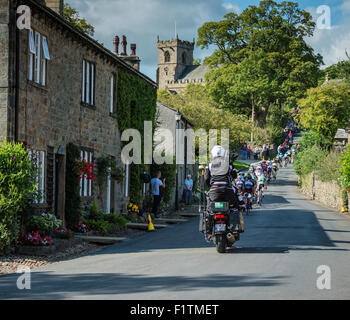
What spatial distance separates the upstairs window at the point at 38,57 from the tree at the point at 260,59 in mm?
54996

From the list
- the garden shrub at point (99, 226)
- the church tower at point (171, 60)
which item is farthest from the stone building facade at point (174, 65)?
the garden shrub at point (99, 226)

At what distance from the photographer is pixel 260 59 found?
71812mm

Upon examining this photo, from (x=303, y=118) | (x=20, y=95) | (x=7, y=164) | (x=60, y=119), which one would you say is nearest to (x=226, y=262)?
(x=7, y=164)

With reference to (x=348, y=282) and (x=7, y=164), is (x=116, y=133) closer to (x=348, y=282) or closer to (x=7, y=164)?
(x=7, y=164)

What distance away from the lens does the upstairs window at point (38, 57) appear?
1667cm

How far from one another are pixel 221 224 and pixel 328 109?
51.1 meters

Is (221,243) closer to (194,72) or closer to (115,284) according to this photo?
(115,284)

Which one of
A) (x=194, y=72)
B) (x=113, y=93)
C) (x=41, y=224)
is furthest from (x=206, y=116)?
(x=194, y=72)

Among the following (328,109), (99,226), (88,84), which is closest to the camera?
(99,226)

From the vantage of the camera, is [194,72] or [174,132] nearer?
[174,132]

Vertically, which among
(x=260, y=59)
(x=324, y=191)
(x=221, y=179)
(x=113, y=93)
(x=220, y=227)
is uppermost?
(x=260, y=59)

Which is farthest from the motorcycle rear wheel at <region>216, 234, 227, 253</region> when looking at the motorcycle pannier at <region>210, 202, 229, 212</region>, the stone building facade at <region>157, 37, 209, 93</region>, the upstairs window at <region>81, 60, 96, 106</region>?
the stone building facade at <region>157, 37, 209, 93</region>

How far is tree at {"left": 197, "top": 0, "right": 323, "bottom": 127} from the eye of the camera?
7188 centimetres

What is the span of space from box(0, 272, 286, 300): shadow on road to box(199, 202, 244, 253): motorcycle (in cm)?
321
